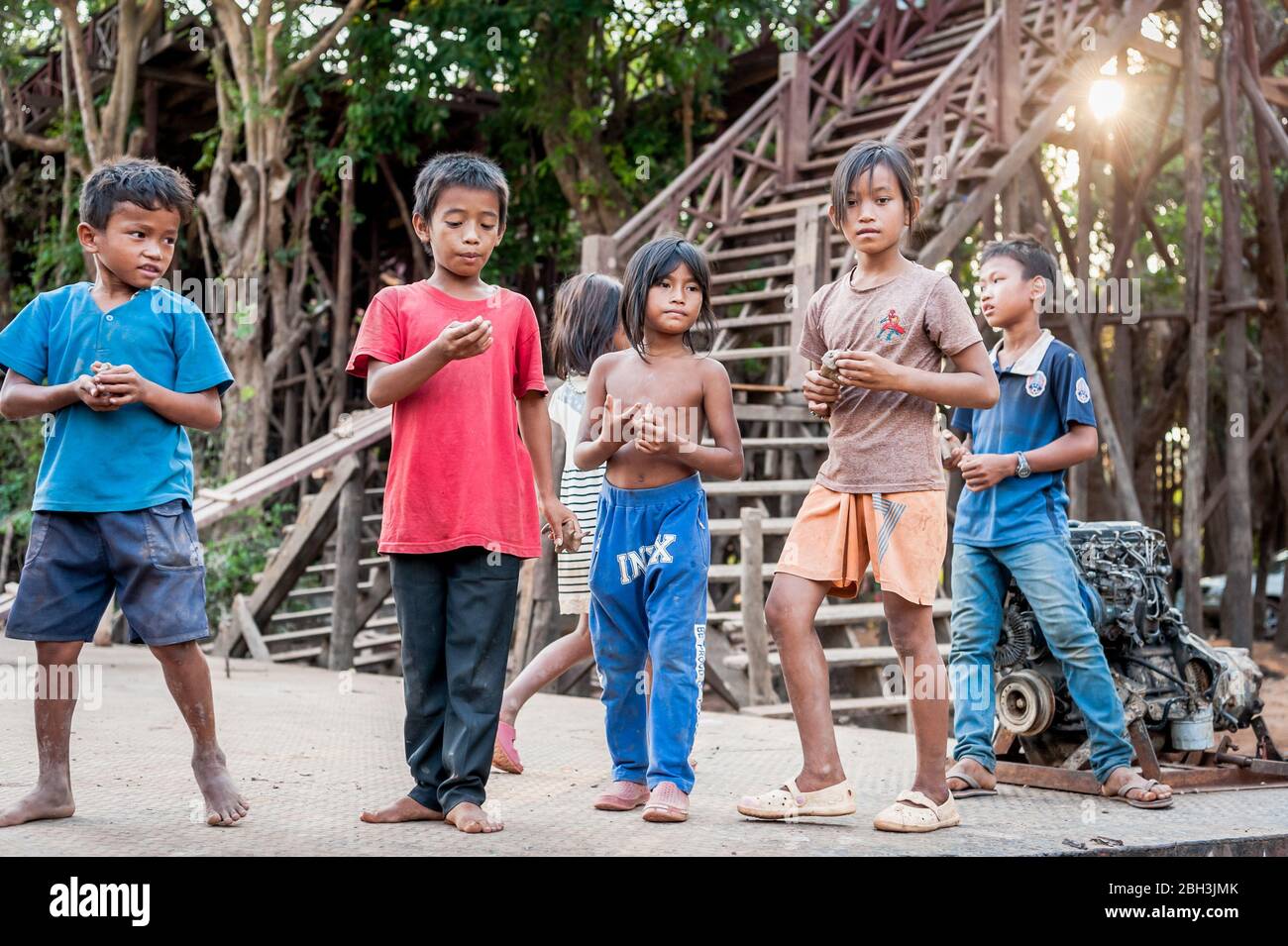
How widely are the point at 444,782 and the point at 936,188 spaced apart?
751 centimetres

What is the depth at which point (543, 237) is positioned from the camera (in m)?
13.0

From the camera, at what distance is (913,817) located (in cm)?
317

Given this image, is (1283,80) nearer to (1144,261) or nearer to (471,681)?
(1144,261)

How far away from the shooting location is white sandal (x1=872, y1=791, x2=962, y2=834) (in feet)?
10.3

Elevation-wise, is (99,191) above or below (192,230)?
below

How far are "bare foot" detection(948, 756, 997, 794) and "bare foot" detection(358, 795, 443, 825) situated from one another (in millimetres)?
1555

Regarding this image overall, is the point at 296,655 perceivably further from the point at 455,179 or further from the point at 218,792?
the point at 455,179

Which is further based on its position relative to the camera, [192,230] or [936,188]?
[192,230]

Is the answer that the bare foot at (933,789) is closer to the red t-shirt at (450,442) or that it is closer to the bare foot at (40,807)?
the red t-shirt at (450,442)

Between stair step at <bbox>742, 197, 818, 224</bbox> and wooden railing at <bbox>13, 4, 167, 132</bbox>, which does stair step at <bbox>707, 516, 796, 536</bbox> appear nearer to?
stair step at <bbox>742, 197, 818, 224</bbox>

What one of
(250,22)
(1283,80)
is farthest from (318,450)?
(1283,80)

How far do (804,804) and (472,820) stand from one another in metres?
0.83

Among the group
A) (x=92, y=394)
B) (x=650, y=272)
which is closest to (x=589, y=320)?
(x=650, y=272)
